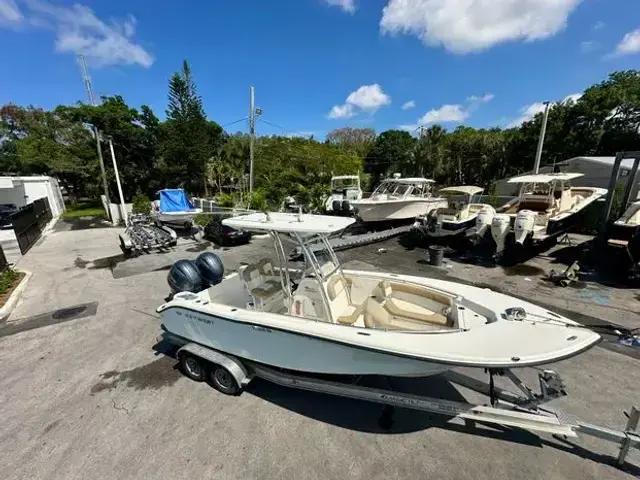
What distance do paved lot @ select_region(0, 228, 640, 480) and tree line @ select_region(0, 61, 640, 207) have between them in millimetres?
15165

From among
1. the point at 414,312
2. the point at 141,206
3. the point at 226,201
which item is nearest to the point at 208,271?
the point at 414,312

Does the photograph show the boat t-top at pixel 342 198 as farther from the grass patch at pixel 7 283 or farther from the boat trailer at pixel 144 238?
the grass patch at pixel 7 283

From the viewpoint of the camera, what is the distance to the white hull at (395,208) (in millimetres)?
12930

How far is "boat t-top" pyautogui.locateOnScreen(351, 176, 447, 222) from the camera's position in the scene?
42.6 ft

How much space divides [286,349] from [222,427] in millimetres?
1088

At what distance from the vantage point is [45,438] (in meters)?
2.96

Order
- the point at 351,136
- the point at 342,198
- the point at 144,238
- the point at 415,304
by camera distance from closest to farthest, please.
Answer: the point at 415,304
the point at 144,238
the point at 342,198
the point at 351,136

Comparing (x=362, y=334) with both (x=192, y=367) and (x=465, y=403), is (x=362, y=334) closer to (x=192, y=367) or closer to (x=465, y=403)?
(x=465, y=403)

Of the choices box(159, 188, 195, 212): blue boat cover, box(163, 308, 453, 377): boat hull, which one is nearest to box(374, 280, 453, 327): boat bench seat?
box(163, 308, 453, 377): boat hull

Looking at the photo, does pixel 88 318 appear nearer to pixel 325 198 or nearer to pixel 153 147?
pixel 325 198

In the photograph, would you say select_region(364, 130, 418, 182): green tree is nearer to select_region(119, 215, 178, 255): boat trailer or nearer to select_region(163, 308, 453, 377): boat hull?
select_region(119, 215, 178, 255): boat trailer

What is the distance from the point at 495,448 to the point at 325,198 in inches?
594

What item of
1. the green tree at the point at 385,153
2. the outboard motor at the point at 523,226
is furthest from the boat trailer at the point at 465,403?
the green tree at the point at 385,153

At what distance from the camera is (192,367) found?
148 inches
